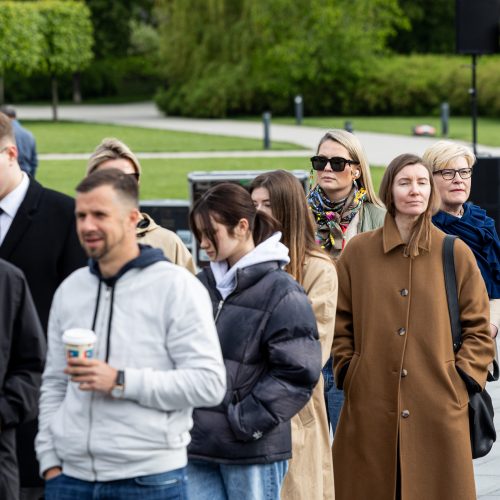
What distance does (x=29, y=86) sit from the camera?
67.9 m

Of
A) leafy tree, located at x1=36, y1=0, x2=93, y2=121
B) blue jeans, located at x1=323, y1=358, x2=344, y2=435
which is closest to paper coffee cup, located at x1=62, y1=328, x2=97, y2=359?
blue jeans, located at x1=323, y1=358, x2=344, y2=435

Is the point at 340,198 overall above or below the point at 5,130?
below

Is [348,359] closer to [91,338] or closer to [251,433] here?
[251,433]

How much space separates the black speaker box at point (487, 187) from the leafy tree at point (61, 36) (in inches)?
1643

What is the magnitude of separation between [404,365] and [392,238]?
1.67 feet

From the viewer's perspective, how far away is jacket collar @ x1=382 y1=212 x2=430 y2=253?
17.2ft

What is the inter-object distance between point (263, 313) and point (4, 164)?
3.60 ft

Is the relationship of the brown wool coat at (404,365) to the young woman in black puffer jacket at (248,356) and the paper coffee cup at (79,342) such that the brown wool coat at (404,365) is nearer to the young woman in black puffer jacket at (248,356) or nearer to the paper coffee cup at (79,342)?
the young woman in black puffer jacket at (248,356)

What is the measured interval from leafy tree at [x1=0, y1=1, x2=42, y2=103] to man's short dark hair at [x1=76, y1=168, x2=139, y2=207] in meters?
48.3

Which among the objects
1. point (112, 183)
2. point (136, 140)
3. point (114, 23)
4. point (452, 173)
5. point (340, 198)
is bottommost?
point (136, 140)

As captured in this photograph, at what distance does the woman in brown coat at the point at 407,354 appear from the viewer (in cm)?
518

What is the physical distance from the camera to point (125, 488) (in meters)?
3.63

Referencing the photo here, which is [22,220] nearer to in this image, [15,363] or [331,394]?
[15,363]

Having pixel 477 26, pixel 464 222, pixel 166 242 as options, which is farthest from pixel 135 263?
pixel 477 26
